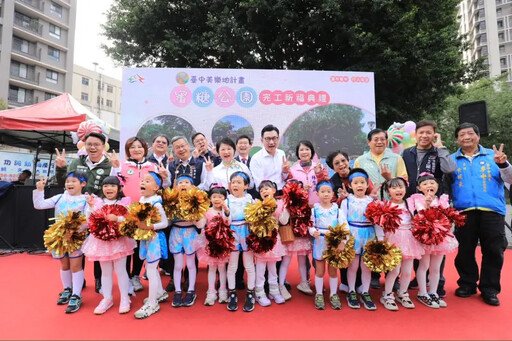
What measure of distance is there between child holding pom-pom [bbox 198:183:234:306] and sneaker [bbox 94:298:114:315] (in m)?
0.94

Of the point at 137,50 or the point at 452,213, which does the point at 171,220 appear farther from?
the point at 137,50

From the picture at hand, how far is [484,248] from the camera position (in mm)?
3340

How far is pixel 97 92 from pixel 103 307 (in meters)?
38.9

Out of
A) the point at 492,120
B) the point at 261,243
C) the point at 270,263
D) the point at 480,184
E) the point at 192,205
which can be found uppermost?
the point at 492,120

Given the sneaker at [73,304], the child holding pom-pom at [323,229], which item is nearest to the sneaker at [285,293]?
the child holding pom-pom at [323,229]

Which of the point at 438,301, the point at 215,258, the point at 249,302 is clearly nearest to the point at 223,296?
the point at 249,302

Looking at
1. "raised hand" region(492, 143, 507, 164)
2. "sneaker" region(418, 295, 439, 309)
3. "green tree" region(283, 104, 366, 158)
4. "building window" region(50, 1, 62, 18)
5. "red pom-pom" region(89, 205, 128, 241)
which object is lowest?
"sneaker" region(418, 295, 439, 309)

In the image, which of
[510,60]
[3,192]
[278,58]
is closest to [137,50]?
[278,58]

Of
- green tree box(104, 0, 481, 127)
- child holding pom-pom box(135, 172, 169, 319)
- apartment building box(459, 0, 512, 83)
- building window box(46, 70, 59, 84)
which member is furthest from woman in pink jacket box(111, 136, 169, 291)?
apartment building box(459, 0, 512, 83)

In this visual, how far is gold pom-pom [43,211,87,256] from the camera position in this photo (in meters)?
2.94

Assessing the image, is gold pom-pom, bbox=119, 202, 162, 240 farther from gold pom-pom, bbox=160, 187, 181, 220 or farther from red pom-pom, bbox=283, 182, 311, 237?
red pom-pom, bbox=283, 182, 311, 237

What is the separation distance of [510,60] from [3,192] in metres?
47.3

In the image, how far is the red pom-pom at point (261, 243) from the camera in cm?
300

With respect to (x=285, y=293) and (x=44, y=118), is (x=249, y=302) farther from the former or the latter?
(x=44, y=118)
